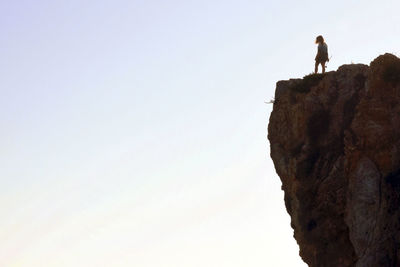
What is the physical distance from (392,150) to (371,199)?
9.30 ft

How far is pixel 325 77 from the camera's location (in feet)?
139

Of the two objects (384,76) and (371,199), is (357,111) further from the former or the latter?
(371,199)

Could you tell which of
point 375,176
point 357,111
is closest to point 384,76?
point 357,111

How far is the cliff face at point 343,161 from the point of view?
37625 mm

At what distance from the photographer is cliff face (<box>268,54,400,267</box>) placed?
3762 centimetres

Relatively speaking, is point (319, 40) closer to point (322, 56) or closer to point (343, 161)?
point (322, 56)

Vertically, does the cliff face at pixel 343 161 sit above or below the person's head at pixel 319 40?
below

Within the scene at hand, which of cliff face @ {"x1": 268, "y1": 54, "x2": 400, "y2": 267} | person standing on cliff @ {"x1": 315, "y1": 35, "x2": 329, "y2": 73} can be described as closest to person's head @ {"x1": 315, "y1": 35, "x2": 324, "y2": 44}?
person standing on cliff @ {"x1": 315, "y1": 35, "x2": 329, "y2": 73}

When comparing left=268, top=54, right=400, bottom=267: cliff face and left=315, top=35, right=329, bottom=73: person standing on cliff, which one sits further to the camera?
left=315, top=35, right=329, bottom=73: person standing on cliff

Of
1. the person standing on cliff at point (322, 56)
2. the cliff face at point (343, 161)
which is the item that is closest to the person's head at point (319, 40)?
the person standing on cliff at point (322, 56)

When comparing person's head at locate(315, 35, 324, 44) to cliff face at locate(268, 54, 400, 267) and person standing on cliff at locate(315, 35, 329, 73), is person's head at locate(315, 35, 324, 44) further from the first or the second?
cliff face at locate(268, 54, 400, 267)

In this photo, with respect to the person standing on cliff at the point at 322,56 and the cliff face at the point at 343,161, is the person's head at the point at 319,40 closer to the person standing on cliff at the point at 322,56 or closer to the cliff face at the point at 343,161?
the person standing on cliff at the point at 322,56

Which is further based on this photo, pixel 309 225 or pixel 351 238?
pixel 309 225

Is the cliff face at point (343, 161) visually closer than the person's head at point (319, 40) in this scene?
Yes
